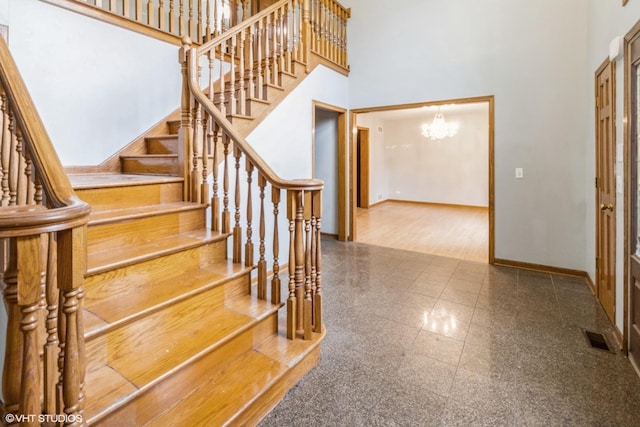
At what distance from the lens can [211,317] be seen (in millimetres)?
1839

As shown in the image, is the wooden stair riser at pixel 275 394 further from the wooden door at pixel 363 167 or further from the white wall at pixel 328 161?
the wooden door at pixel 363 167

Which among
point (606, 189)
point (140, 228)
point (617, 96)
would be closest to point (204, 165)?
point (140, 228)

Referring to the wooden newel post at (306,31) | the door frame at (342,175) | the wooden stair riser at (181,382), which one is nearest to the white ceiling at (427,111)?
the door frame at (342,175)

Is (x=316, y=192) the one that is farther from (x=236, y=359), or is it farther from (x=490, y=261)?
(x=490, y=261)

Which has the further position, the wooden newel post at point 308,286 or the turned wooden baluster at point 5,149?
the wooden newel post at point 308,286

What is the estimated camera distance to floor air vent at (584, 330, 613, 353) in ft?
7.16

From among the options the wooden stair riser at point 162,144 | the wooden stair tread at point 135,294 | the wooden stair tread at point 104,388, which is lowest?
the wooden stair tread at point 104,388

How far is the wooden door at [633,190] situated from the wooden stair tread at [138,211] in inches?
107

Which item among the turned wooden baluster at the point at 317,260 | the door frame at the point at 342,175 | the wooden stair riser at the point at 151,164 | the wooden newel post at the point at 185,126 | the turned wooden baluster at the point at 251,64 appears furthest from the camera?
the door frame at the point at 342,175

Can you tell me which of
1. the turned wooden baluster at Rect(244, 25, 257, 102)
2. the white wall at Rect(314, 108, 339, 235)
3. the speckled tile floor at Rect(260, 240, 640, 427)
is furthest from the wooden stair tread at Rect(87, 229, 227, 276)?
the white wall at Rect(314, 108, 339, 235)

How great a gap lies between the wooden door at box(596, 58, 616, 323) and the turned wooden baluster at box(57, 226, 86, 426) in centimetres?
312

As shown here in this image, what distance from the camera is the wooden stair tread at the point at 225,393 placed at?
1391mm

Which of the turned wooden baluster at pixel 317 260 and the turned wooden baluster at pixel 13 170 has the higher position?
the turned wooden baluster at pixel 13 170

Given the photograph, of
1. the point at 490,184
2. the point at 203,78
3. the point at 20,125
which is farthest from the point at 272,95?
the point at 490,184
